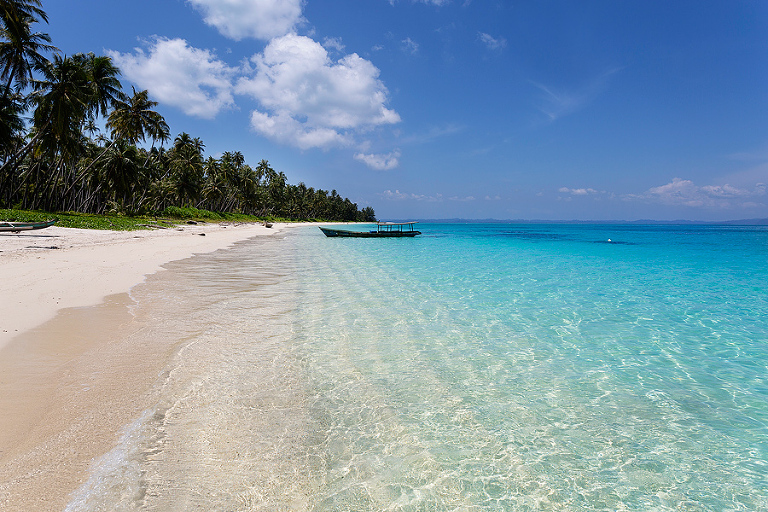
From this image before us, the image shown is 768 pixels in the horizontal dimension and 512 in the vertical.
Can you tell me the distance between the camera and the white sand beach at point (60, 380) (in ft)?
9.03

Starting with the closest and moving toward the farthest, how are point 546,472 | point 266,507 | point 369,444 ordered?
1. point 266,507
2. point 546,472
3. point 369,444

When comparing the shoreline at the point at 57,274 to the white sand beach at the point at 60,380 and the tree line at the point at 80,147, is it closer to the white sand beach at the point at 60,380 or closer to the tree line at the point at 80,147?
the white sand beach at the point at 60,380

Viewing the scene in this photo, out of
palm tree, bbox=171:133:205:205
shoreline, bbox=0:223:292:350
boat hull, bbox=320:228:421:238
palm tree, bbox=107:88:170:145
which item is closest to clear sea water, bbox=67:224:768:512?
shoreline, bbox=0:223:292:350

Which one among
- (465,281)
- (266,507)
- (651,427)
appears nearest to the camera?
(266,507)

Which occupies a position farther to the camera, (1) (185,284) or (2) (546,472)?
(1) (185,284)

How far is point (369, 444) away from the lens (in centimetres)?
355

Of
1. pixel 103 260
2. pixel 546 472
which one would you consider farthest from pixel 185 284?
pixel 546 472

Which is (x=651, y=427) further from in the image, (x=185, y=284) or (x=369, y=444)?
(x=185, y=284)

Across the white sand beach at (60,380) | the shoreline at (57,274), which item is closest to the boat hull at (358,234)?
the shoreline at (57,274)

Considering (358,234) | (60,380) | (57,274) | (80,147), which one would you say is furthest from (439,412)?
(80,147)

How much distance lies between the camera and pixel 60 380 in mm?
4242

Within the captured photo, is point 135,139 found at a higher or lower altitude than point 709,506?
higher

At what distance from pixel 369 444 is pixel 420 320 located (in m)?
4.72

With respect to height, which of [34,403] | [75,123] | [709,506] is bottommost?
[709,506]
